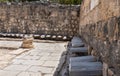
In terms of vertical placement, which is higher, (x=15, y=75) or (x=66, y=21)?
(x=66, y=21)

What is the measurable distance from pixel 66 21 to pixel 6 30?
12.1 feet

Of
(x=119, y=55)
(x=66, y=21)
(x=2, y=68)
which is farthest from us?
(x=66, y=21)

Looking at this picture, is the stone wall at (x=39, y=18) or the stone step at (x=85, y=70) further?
the stone wall at (x=39, y=18)

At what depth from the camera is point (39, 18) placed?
13.2 meters

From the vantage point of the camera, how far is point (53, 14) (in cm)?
1312

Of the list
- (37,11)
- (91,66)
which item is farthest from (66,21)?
(91,66)

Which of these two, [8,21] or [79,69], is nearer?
[79,69]

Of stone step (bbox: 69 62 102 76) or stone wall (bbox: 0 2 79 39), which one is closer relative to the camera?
stone step (bbox: 69 62 102 76)

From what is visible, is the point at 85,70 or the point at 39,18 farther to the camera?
the point at 39,18

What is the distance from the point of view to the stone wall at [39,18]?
1304cm

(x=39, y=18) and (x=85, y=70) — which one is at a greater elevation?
(x=39, y=18)

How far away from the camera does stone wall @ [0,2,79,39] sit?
42.8 feet

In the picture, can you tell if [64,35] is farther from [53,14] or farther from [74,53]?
[74,53]

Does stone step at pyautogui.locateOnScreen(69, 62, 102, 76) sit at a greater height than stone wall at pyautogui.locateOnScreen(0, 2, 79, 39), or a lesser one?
lesser
